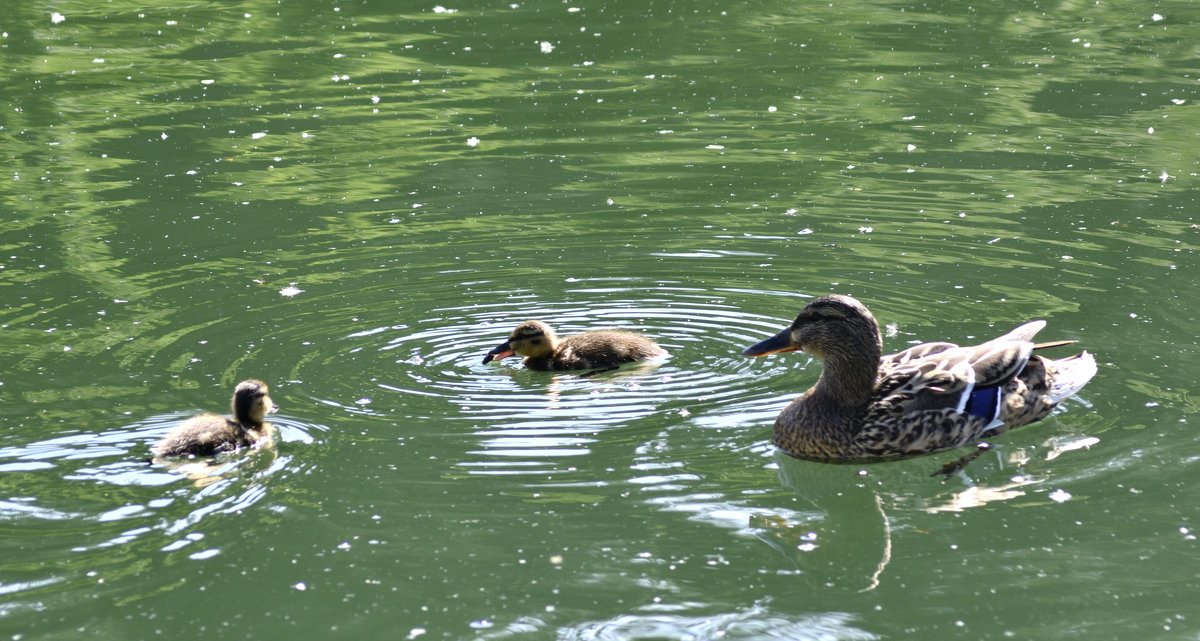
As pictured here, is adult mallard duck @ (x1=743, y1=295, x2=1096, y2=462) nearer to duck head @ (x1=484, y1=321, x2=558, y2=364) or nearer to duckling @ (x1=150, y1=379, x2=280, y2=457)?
duck head @ (x1=484, y1=321, x2=558, y2=364)

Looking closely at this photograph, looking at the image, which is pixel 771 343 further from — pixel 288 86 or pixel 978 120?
pixel 288 86

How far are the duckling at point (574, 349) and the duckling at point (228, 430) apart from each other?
1.61 m

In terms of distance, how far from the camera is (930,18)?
1814 cm

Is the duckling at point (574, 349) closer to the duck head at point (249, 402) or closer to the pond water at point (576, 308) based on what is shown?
the pond water at point (576, 308)

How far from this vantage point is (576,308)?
30.4 ft

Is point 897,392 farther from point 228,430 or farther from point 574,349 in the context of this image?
point 228,430

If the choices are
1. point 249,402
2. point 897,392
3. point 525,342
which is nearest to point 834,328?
point 897,392

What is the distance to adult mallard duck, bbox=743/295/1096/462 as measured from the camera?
23.0 feet

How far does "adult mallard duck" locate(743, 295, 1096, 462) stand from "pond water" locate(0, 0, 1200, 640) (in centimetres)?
17

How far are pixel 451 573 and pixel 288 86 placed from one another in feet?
35.2

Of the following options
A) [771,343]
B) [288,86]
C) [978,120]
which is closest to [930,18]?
[978,120]

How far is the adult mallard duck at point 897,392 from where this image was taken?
7.00 metres

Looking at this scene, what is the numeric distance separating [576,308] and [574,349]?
86cm

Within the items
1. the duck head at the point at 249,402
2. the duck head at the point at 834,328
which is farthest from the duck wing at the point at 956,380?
the duck head at the point at 249,402
